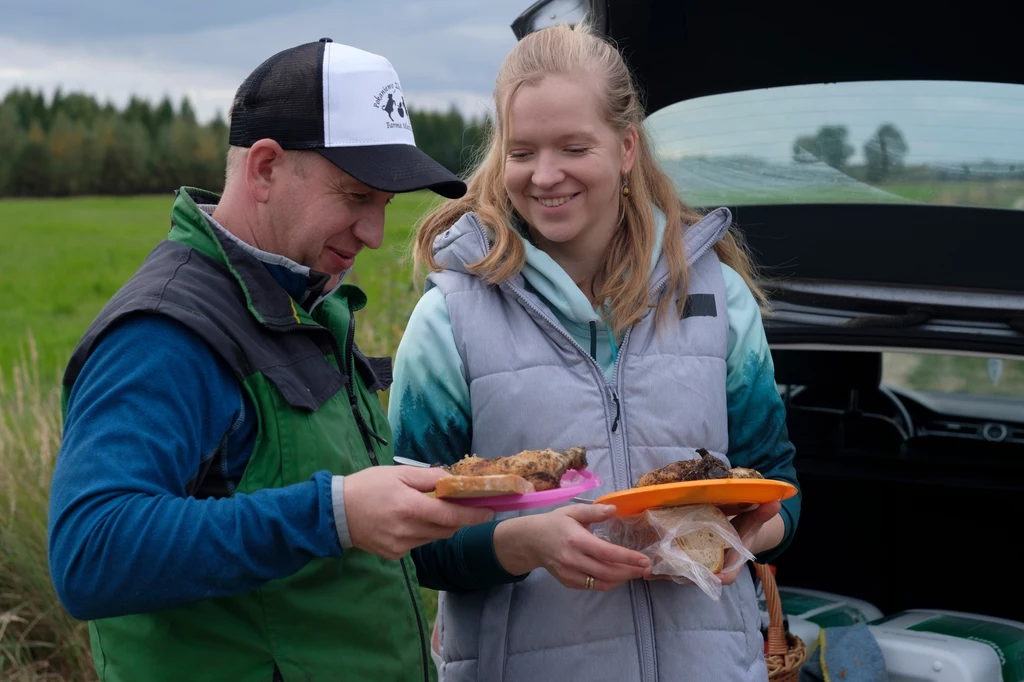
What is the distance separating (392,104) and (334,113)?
0.15 m

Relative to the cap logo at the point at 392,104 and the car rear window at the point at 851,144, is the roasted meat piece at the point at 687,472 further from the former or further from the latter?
the car rear window at the point at 851,144

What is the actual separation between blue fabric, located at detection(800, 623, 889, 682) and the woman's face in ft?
5.07

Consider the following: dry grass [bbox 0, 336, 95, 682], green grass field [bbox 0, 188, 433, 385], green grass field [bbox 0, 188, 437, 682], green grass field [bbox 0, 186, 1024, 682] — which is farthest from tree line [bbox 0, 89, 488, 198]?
dry grass [bbox 0, 336, 95, 682]

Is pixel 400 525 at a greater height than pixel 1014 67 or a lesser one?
lesser

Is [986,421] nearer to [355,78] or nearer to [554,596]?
[554,596]

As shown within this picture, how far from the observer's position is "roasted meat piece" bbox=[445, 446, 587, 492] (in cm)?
177

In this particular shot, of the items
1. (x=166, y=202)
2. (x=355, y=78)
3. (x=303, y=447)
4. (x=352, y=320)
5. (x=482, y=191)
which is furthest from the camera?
(x=166, y=202)

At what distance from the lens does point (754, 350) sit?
2.27m

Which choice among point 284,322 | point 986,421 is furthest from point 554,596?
point 986,421

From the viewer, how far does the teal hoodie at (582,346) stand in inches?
83.4

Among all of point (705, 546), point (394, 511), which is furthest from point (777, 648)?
point (394, 511)

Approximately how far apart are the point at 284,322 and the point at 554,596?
0.82 metres

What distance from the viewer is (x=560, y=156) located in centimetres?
218

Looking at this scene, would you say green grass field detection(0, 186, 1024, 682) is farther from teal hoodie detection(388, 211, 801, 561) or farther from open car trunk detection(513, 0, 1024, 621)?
teal hoodie detection(388, 211, 801, 561)
